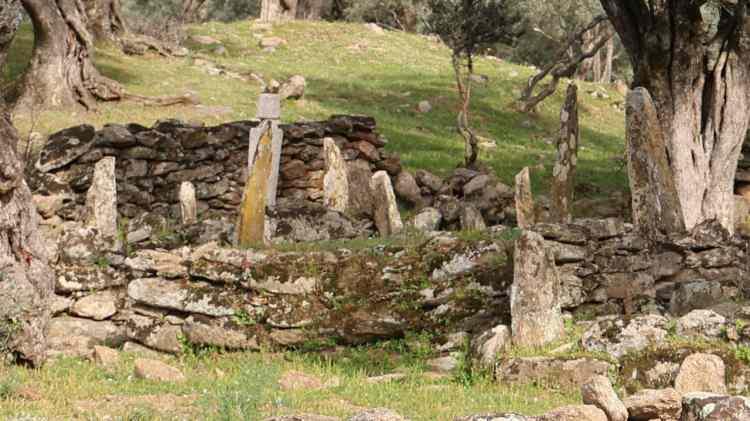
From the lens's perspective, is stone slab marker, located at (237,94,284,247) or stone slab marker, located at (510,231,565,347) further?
Answer: stone slab marker, located at (237,94,284,247)

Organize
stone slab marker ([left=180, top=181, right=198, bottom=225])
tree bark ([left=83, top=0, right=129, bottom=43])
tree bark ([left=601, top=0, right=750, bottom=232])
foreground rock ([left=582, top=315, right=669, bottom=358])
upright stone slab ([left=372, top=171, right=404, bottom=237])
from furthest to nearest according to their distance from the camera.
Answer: tree bark ([left=83, top=0, right=129, bottom=43]) < tree bark ([left=601, top=0, right=750, bottom=232]) < stone slab marker ([left=180, top=181, right=198, bottom=225]) < upright stone slab ([left=372, top=171, right=404, bottom=237]) < foreground rock ([left=582, top=315, right=669, bottom=358])

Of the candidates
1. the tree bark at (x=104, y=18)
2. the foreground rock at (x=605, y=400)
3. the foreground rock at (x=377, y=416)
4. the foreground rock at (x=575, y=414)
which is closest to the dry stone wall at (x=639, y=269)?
the foreground rock at (x=605, y=400)

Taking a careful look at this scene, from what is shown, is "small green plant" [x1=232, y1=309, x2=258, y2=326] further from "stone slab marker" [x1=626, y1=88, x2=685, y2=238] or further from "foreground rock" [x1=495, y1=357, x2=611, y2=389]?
"stone slab marker" [x1=626, y1=88, x2=685, y2=238]

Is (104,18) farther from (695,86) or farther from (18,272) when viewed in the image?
(18,272)

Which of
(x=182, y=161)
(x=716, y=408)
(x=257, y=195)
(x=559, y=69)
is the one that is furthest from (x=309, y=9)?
(x=716, y=408)

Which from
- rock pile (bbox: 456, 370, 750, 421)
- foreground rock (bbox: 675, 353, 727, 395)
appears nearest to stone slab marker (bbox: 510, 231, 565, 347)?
foreground rock (bbox: 675, 353, 727, 395)

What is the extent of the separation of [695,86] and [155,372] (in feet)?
37.6

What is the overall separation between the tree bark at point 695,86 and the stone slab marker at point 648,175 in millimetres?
3275

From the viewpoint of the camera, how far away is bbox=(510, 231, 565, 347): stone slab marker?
11.5 meters

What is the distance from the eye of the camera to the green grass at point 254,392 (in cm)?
911

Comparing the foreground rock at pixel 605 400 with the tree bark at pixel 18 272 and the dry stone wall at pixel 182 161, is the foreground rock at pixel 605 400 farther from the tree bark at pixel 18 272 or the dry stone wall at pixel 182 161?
the dry stone wall at pixel 182 161

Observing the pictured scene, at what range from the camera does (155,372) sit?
431 inches

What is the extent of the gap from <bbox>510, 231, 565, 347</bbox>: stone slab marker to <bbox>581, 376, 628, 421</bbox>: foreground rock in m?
2.65

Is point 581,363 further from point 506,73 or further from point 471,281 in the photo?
point 506,73
